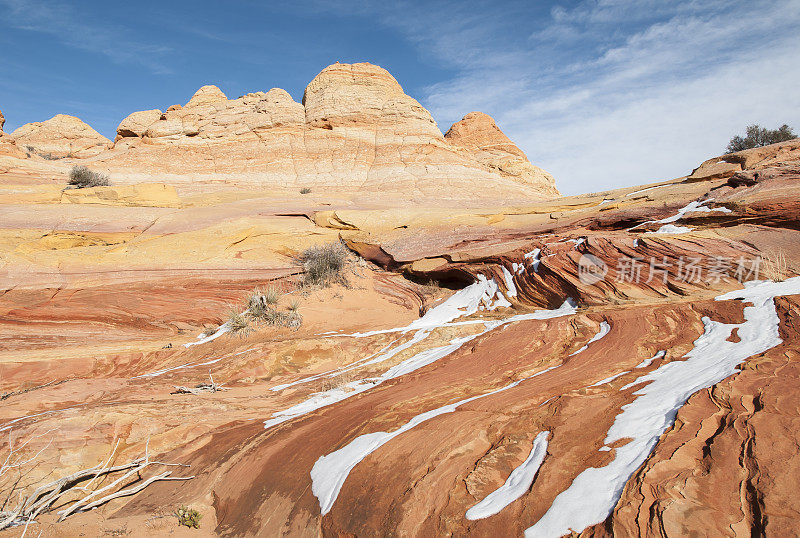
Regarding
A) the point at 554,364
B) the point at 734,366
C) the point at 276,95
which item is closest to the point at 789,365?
the point at 734,366

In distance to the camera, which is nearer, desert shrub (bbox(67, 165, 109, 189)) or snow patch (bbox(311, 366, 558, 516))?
snow patch (bbox(311, 366, 558, 516))

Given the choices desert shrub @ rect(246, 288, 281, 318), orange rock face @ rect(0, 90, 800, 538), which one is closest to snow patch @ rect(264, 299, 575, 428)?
orange rock face @ rect(0, 90, 800, 538)

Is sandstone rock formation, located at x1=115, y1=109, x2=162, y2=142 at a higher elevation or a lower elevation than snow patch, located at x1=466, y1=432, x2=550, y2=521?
higher

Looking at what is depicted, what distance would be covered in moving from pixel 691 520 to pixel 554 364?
358 cm

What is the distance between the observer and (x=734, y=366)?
4.01m

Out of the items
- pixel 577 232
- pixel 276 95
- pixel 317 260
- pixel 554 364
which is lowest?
pixel 554 364

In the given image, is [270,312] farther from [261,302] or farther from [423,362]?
[423,362]

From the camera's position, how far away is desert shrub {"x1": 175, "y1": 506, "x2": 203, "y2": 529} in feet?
11.4

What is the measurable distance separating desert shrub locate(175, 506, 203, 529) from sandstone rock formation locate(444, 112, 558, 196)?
37945mm

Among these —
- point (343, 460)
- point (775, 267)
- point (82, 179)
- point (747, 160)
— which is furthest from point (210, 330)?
point (747, 160)

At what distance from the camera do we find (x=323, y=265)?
1316cm

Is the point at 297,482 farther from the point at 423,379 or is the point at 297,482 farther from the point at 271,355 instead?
the point at 271,355

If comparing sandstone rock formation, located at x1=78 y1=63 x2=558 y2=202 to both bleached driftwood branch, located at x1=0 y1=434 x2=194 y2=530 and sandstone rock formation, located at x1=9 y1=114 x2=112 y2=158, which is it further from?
bleached driftwood branch, located at x1=0 y1=434 x2=194 y2=530

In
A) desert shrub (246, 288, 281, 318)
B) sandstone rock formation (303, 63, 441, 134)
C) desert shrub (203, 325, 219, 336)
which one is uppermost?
sandstone rock formation (303, 63, 441, 134)
